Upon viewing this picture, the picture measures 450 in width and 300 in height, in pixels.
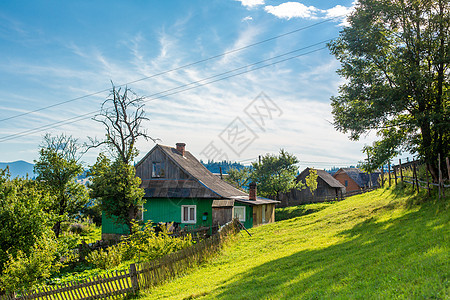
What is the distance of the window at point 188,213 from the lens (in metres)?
28.2

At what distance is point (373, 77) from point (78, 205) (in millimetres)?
22840

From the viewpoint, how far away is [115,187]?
22.4 m

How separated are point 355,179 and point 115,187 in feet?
195

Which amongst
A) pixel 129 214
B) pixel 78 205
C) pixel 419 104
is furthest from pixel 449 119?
pixel 78 205

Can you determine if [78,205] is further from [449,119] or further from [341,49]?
[449,119]

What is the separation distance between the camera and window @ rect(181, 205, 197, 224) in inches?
1110

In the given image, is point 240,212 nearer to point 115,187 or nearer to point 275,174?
point 115,187

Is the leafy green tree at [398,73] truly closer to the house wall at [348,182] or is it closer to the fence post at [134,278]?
the fence post at [134,278]

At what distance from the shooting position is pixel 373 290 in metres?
6.84

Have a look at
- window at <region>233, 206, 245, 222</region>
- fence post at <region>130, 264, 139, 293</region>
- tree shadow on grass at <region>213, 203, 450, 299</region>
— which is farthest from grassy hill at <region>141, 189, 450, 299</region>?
window at <region>233, 206, 245, 222</region>

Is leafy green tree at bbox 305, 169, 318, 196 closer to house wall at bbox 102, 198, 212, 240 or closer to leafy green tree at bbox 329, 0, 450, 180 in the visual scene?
house wall at bbox 102, 198, 212, 240

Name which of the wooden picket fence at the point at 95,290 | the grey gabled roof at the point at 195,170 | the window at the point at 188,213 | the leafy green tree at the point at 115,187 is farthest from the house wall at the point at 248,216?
the wooden picket fence at the point at 95,290

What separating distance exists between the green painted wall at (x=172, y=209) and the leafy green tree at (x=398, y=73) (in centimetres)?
1396

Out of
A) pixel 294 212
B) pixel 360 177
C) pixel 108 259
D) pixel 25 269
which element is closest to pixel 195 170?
pixel 108 259
